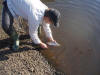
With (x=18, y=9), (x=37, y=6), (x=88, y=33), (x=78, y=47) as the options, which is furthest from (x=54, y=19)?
(x=88, y=33)

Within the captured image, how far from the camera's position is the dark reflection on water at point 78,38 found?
477cm

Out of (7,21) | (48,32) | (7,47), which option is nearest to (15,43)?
(7,47)

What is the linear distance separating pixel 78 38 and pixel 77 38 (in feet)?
0.09

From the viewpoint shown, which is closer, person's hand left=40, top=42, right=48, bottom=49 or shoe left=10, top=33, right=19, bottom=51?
shoe left=10, top=33, right=19, bottom=51

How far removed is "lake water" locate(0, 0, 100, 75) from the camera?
4.77 metres

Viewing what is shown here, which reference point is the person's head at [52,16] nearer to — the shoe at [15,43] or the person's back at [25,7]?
the person's back at [25,7]

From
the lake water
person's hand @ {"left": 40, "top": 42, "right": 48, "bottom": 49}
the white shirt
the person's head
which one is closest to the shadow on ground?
person's hand @ {"left": 40, "top": 42, "right": 48, "bottom": 49}

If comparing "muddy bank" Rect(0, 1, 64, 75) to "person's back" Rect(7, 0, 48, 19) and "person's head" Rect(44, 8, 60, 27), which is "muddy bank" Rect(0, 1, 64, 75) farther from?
"person's head" Rect(44, 8, 60, 27)

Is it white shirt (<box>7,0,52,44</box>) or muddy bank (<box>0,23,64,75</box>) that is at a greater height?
white shirt (<box>7,0,52,44</box>)

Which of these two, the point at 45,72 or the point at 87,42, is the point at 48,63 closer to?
the point at 45,72

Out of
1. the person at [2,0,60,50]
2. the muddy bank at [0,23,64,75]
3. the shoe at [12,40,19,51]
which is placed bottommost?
the muddy bank at [0,23,64,75]

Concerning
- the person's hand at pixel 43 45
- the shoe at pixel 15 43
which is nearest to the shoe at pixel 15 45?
the shoe at pixel 15 43

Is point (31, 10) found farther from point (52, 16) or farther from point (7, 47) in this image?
point (7, 47)

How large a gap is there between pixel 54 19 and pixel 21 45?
1408mm
